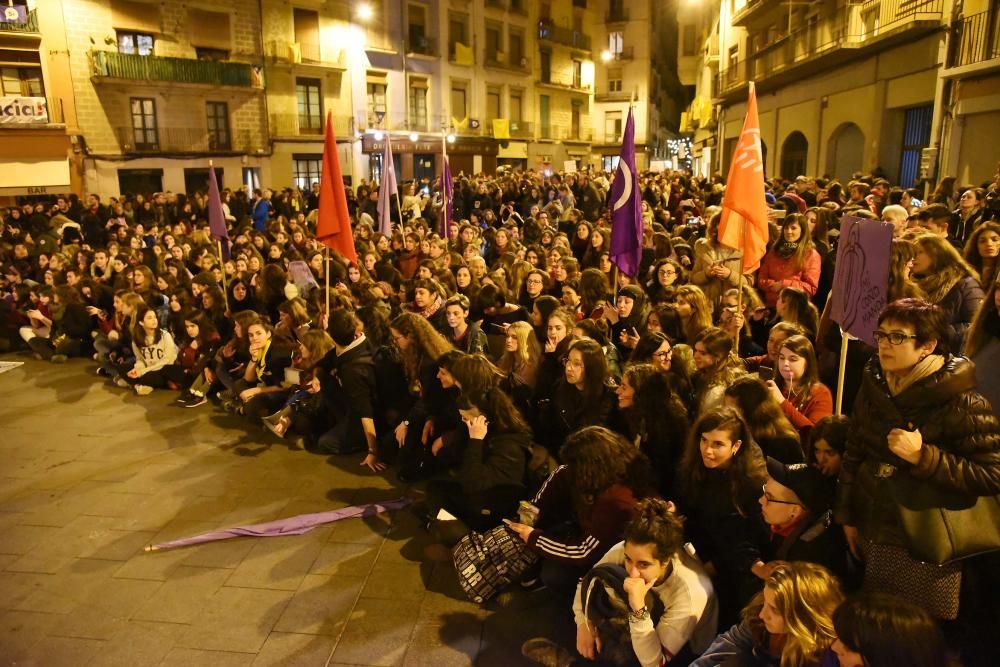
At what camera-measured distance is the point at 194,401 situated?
837cm

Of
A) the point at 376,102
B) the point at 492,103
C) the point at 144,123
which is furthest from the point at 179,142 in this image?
the point at 492,103

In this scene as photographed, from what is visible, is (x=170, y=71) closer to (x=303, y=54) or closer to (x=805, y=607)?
(x=303, y=54)

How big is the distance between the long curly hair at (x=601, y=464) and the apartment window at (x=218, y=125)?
28.9m

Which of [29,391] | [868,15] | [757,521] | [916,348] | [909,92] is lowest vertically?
[29,391]

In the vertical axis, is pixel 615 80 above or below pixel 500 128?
above

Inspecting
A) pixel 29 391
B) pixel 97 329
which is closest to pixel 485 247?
pixel 97 329

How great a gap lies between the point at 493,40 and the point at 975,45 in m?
30.5

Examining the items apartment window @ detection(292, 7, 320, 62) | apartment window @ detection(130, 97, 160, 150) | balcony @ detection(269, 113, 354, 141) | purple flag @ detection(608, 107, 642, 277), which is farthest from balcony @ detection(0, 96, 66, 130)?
purple flag @ detection(608, 107, 642, 277)

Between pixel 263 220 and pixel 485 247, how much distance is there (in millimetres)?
8591

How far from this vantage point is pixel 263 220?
1845cm

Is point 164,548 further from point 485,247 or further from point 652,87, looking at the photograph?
point 652,87

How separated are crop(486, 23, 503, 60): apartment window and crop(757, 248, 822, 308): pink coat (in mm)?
35309

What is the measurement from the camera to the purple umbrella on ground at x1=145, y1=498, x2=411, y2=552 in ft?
17.0

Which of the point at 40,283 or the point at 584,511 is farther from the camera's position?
the point at 40,283
